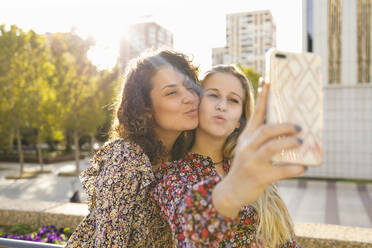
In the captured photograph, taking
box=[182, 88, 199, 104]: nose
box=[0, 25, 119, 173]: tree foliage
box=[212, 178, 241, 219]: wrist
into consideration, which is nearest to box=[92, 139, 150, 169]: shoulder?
box=[182, 88, 199, 104]: nose

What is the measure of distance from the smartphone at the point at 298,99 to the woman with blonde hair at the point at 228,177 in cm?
3

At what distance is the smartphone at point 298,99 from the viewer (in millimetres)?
856

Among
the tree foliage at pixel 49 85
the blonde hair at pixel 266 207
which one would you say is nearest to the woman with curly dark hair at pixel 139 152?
the blonde hair at pixel 266 207

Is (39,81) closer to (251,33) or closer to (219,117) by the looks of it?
(219,117)

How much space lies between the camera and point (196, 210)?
1044mm

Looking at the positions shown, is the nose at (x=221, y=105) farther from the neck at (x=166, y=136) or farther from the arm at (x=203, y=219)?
the arm at (x=203, y=219)

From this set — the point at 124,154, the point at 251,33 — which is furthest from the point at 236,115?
the point at 251,33

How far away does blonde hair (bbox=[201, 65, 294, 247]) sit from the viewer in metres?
1.64

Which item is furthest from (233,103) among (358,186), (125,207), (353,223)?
(358,186)

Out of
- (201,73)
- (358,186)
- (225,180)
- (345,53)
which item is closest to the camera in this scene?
(225,180)

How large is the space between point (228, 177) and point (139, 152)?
0.74m

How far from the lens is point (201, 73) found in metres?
1.85

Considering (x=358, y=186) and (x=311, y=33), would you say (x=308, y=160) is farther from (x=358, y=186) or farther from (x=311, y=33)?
(x=311, y=33)

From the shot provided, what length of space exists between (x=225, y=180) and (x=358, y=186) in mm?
13735
